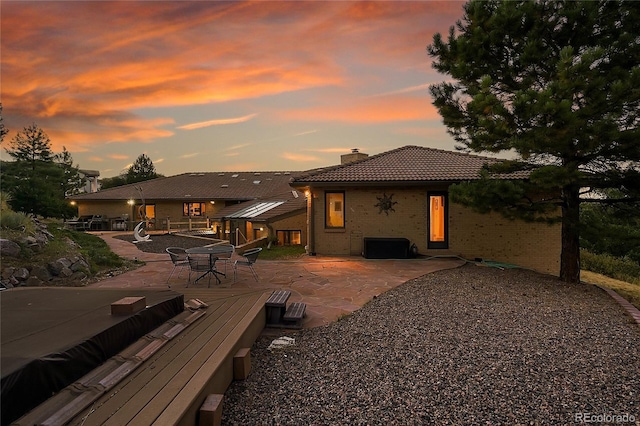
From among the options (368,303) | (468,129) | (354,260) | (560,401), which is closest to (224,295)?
(368,303)

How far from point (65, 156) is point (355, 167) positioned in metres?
48.5

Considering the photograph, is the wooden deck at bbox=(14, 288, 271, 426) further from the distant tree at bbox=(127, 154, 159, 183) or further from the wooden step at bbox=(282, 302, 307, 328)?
the distant tree at bbox=(127, 154, 159, 183)

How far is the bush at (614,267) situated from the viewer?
1772 centimetres

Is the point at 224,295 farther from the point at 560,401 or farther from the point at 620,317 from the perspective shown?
the point at 620,317

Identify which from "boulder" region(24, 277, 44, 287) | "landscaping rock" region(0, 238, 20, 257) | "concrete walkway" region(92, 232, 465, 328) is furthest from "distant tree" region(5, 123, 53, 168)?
"boulder" region(24, 277, 44, 287)

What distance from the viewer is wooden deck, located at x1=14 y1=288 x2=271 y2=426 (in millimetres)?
2240

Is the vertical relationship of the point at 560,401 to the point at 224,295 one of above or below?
below

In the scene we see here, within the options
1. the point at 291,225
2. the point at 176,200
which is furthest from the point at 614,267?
the point at 176,200

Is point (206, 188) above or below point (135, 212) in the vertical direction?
above

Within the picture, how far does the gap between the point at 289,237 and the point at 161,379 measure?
13893mm

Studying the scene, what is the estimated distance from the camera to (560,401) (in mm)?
3057

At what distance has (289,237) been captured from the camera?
1667cm

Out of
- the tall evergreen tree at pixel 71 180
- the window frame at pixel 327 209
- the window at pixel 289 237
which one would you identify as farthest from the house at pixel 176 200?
the tall evergreen tree at pixel 71 180

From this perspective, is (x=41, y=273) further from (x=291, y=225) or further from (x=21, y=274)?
(x=291, y=225)
